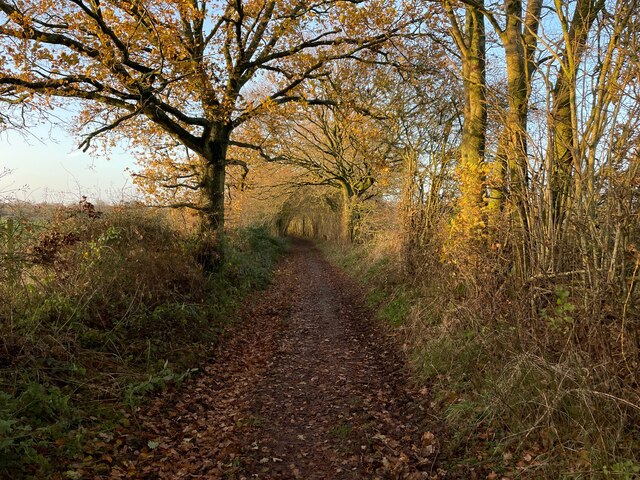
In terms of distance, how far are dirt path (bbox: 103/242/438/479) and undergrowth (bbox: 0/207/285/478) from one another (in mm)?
494

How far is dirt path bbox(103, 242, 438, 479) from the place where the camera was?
157 inches

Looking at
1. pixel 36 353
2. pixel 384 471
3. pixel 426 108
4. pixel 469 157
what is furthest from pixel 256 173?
pixel 384 471

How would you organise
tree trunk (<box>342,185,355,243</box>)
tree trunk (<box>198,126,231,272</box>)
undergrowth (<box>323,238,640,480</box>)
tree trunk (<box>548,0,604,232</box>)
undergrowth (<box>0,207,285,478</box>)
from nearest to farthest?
undergrowth (<box>323,238,640,480</box>)
undergrowth (<box>0,207,285,478</box>)
tree trunk (<box>548,0,604,232</box>)
tree trunk (<box>198,126,231,272</box>)
tree trunk (<box>342,185,355,243</box>)

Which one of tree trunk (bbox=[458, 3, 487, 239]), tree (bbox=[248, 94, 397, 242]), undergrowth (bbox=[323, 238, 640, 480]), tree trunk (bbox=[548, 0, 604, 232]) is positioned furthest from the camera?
tree (bbox=[248, 94, 397, 242])

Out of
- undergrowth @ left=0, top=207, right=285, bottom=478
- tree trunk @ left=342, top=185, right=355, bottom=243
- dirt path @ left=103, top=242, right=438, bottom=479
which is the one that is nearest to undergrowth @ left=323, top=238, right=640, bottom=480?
dirt path @ left=103, top=242, right=438, bottom=479

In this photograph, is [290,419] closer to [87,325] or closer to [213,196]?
[87,325]

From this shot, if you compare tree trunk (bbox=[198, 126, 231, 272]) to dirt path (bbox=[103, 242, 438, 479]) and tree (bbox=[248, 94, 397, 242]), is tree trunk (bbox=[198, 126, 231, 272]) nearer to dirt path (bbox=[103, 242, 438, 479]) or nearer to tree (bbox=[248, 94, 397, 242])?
dirt path (bbox=[103, 242, 438, 479])

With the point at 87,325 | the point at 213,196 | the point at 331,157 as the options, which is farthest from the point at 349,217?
the point at 87,325

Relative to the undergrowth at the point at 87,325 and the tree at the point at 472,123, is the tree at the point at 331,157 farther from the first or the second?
the undergrowth at the point at 87,325

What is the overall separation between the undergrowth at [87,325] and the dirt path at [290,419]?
49cm

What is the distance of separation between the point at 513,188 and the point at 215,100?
7863mm

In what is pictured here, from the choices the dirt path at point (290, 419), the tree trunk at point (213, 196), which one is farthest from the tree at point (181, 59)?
the dirt path at point (290, 419)

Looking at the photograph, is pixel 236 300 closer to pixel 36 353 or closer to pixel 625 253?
pixel 36 353

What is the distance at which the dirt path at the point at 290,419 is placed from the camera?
13.1 ft
